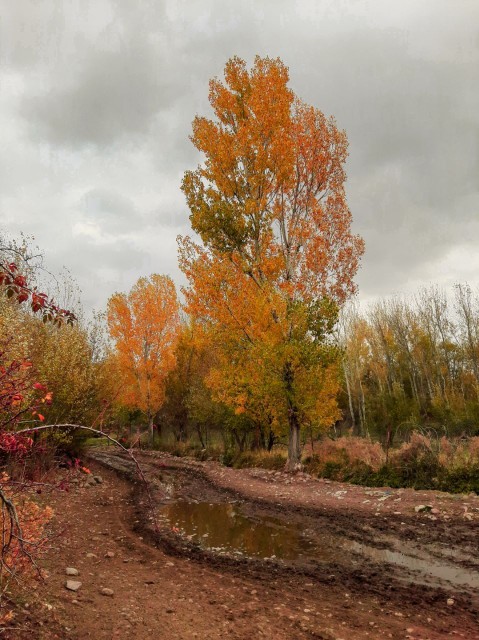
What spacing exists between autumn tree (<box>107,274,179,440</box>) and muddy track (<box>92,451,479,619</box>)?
16.4 metres

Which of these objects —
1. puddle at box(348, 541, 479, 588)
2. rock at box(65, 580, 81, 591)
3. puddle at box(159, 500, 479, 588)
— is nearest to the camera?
rock at box(65, 580, 81, 591)

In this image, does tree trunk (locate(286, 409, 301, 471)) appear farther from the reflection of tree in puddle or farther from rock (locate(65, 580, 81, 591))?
rock (locate(65, 580, 81, 591))

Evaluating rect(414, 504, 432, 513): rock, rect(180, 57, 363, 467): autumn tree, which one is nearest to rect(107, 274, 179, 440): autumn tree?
rect(180, 57, 363, 467): autumn tree

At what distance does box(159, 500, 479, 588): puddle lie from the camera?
6.25 meters

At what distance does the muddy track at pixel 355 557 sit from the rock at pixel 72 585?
1.32 m

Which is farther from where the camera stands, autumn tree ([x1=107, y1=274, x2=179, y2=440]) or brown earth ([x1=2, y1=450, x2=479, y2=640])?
autumn tree ([x1=107, y1=274, x2=179, y2=440])

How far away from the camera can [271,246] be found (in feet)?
53.5

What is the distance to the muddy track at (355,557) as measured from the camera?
17.8 ft

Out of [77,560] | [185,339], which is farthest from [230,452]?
[77,560]

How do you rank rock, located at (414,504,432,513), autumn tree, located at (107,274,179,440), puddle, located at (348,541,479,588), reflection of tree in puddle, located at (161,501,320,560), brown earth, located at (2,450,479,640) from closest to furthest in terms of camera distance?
brown earth, located at (2,450,479,640), puddle, located at (348,541,479,588), reflection of tree in puddle, located at (161,501,320,560), rock, located at (414,504,432,513), autumn tree, located at (107,274,179,440)

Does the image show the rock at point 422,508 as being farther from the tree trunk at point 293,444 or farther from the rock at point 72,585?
the rock at point 72,585

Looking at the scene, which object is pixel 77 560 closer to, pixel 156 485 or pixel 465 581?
pixel 465 581

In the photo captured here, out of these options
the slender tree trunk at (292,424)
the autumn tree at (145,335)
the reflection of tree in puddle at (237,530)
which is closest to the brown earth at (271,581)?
the reflection of tree in puddle at (237,530)

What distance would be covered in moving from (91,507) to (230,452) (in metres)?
12.3
